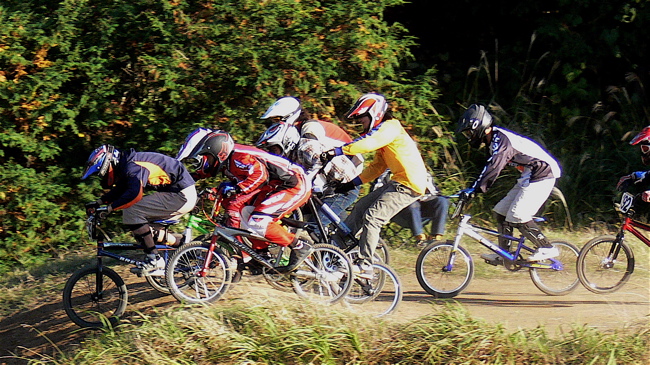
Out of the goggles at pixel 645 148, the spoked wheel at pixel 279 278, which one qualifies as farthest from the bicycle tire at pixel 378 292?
the goggles at pixel 645 148

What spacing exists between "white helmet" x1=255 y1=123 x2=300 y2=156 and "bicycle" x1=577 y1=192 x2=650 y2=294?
3.22 meters

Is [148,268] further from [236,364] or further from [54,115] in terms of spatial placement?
[54,115]

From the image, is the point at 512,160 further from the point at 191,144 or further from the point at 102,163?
the point at 102,163

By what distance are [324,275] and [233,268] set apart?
850mm

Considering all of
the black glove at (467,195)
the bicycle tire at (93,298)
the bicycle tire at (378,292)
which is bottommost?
the bicycle tire at (93,298)

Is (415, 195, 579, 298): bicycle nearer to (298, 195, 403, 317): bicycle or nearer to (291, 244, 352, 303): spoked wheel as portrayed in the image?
(298, 195, 403, 317): bicycle

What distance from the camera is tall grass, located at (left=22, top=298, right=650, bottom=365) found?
19.6 feet

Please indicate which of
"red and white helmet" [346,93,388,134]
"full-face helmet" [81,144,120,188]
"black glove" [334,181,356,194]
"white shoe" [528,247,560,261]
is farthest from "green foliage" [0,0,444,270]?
"white shoe" [528,247,560,261]

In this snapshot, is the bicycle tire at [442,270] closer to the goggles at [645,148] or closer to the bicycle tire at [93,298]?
the goggles at [645,148]

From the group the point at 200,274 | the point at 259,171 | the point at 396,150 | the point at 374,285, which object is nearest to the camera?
the point at 200,274

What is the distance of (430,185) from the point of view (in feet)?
26.9


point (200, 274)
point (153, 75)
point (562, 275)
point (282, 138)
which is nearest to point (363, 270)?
point (200, 274)

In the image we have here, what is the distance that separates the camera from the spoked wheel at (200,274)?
Result: 7.02 meters

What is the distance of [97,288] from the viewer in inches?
286
